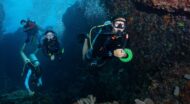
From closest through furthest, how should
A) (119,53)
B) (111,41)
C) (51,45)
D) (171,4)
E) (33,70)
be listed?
(119,53)
(111,41)
(171,4)
(51,45)
(33,70)

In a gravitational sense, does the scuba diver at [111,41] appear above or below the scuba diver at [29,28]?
below

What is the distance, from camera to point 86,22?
47.0ft

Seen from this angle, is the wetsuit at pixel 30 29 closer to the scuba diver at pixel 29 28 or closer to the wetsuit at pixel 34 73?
the scuba diver at pixel 29 28

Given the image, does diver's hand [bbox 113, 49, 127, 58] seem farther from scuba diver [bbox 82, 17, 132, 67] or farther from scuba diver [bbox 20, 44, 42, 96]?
scuba diver [bbox 20, 44, 42, 96]

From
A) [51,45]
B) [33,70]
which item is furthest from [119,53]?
[33,70]

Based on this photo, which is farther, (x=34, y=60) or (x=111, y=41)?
(x=34, y=60)

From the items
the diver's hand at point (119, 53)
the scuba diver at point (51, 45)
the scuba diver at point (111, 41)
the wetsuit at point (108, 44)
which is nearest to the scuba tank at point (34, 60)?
the scuba diver at point (51, 45)

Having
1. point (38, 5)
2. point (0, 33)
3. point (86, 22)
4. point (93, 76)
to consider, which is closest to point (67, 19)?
point (86, 22)

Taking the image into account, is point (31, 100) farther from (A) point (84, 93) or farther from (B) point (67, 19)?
(B) point (67, 19)

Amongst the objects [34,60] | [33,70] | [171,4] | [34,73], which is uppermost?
[171,4]

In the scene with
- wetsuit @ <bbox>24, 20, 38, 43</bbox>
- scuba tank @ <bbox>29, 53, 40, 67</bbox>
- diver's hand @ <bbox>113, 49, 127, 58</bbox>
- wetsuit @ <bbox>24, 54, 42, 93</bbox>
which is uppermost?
wetsuit @ <bbox>24, 20, 38, 43</bbox>

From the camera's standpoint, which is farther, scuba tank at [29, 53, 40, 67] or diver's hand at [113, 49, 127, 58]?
scuba tank at [29, 53, 40, 67]

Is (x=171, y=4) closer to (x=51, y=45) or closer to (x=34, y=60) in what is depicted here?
(x=51, y=45)

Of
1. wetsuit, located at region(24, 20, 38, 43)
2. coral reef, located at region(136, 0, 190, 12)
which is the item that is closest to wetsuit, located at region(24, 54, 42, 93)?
wetsuit, located at region(24, 20, 38, 43)
